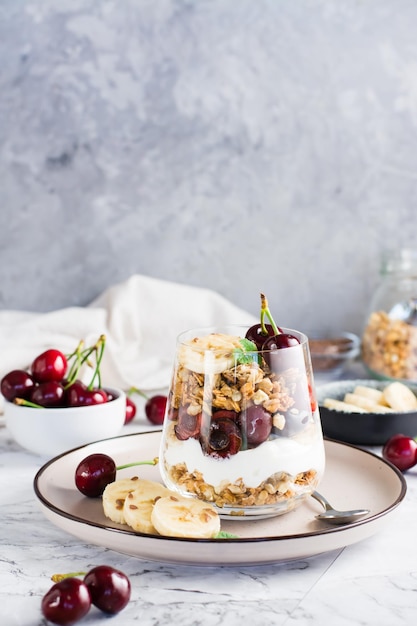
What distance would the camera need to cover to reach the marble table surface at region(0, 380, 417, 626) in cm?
78

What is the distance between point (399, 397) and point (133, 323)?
0.68 meters

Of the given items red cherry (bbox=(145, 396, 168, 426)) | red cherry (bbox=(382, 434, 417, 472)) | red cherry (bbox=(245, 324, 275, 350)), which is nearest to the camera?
red cherry (bbox=(245, 324, 275, 350))

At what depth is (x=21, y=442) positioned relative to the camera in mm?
1297

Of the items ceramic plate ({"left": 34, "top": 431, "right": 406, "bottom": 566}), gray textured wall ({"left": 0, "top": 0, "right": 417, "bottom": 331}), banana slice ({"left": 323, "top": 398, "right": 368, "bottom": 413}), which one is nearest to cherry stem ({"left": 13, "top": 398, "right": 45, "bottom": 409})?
ceramic plate ({"left": 34, "top": 431, "right": 406, "bottom": 566})

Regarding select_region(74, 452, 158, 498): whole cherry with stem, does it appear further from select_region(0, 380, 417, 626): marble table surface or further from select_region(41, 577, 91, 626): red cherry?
select_region(41, 577, 91, 626): red cherry

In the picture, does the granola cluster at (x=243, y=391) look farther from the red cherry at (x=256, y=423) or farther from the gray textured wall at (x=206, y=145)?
the gray textured wall at (x=206, y=145)

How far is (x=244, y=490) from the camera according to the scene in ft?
3.04

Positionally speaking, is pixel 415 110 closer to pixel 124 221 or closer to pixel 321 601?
pixel 124 221

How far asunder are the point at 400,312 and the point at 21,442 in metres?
0.88

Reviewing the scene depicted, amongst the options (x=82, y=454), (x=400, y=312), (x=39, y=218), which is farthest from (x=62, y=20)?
(x=82, y=454)

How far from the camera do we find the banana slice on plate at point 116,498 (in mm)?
945

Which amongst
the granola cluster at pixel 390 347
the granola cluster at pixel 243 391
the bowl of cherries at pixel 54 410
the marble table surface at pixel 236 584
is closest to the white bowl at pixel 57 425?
the bowl of cherries at pixel 54 410

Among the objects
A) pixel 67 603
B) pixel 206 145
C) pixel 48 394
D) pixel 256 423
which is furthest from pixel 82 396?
pixel 206 145

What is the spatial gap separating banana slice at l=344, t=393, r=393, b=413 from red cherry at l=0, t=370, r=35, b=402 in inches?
21.6
